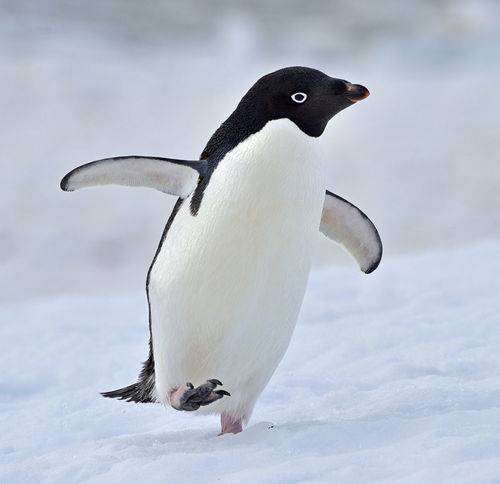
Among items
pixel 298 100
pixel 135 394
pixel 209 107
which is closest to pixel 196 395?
pixel 135 394

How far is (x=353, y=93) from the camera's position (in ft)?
7.80

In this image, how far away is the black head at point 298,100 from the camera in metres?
2.38

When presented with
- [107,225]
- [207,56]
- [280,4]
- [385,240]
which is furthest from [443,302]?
[280,4]

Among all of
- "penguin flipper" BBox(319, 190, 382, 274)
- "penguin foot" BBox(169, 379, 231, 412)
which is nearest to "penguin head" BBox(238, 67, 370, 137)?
"penguin flipper" BBox(319, 190, 382, 274)

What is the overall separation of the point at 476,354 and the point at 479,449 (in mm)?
1197

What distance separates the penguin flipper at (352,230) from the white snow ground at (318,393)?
0.38 meters

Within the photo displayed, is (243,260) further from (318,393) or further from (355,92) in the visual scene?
(318,393)

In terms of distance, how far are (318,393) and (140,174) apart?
0.98 m

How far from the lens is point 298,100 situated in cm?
238

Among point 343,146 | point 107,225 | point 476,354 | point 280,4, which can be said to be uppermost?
point 280,4

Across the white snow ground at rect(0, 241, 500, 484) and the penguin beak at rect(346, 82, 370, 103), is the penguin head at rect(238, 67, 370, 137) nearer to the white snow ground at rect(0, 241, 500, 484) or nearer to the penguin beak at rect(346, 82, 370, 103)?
the penguin beak at rect(346, 82, 370, 103)

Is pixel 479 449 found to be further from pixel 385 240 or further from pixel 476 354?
pixel 385 240

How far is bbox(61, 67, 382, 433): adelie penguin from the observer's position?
7.68ft

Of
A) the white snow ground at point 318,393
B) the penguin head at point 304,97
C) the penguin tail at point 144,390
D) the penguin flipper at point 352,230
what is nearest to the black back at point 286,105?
the penguin head at point 304,97
